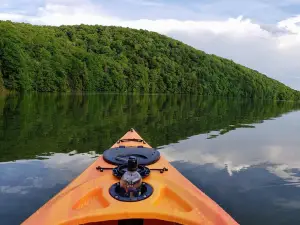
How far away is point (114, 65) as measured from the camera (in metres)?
81.1

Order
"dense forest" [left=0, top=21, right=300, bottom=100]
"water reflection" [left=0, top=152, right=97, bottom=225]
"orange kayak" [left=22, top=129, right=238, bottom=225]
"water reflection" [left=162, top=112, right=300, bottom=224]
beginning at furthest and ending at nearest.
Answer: "dense forest" [left=0, top=21, right=300, bottom=100]
"water reflection" [left=162, top=112, right=300, bottom=224]
"water reflection" [left=0, top=152, right=97, bottom=225]
"orange kayak" [left=22, top=129, right=238, bottom=225]

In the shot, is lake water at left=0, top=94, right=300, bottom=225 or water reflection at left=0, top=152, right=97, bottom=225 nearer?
water reflection at left=0, top=152, right=97, bottom=225

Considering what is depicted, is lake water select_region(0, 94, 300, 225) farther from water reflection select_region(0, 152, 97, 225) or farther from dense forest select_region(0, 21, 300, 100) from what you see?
dense forest select_region(0, 21, 300, 100)

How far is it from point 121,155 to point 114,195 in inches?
81.2

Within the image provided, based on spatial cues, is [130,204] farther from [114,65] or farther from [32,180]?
[114,65]

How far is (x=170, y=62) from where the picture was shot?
98.8m

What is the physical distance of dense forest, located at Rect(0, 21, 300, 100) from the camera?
58344 millimetres

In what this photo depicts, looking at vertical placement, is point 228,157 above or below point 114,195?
below

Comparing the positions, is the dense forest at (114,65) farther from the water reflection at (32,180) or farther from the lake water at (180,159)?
the water reflection at (32,180)

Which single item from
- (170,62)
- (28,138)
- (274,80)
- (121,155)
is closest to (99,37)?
(170,62)

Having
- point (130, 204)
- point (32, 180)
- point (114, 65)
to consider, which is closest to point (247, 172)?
point (32, 180)

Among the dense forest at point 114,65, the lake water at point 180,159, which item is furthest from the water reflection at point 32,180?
the dense forest at point 114,65

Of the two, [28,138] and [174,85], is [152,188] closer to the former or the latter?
[28,138]

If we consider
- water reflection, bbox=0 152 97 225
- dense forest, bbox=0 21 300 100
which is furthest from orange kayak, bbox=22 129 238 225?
dense forest, bbox=0 21 300 100
